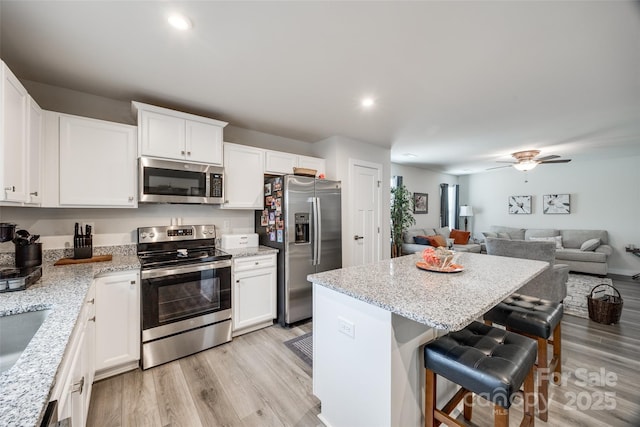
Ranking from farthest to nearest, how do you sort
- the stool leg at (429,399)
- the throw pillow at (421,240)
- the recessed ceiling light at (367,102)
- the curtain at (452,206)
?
the curtain at (452,206) → the throw pillow at (421,240) → the recessed ceiling light at (367,102) → the stool leg at (429,399)

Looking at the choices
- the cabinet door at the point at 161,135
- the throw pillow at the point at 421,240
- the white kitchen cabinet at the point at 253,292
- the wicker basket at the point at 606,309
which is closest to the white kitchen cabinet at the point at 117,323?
the white kitchen cabinet at the point at 253,292

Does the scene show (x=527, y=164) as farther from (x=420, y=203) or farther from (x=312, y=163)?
(x=312, y=163)

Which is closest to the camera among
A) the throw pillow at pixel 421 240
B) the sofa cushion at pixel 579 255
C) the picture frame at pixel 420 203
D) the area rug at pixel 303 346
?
the area rug at pixel 303 346

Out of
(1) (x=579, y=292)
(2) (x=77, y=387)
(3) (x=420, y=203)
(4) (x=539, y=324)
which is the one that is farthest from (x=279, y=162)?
(1) (x=579, y=292)

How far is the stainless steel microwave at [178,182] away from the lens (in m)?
2.43

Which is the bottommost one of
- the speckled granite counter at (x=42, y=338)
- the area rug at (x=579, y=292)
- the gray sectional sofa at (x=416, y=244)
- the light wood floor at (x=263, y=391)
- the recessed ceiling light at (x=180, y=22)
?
the light wood floor at (x=263, y=391)

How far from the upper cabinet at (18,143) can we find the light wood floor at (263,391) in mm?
1533

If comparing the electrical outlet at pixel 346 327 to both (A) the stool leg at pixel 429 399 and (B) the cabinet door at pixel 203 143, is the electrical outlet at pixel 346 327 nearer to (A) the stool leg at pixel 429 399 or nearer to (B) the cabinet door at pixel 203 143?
(A) the stool leg at pixel 429 399

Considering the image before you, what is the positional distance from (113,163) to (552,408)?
155 inches

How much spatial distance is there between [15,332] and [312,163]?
312 cm

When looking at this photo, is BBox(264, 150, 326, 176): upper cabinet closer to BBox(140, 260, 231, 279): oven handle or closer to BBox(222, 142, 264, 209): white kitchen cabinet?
BBox(222, 142, 264, 209): white kitchen cabinet

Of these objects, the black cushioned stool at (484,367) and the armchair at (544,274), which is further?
the armchair at (544,274)

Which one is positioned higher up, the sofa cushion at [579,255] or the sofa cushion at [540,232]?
the sofa cushion at [540,232]

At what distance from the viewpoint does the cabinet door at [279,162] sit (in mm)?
3307
